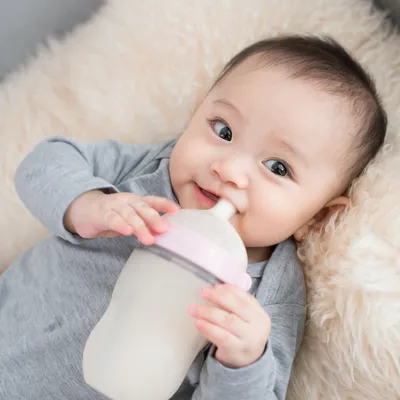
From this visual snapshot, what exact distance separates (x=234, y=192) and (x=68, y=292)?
34 cm

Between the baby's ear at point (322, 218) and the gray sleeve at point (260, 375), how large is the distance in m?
Result: 0.17

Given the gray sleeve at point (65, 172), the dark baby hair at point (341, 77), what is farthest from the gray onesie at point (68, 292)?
the dark baby hair at point (341, 77)

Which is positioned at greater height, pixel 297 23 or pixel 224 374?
pixel 297 23

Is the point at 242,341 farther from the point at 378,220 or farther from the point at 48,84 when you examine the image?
the point at 48,84

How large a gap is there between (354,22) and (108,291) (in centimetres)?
75

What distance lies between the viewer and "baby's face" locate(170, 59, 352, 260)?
97 centimetres

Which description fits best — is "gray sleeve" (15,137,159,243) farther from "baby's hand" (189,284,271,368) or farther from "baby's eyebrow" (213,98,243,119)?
"baby's hand" (189,284,271,368)

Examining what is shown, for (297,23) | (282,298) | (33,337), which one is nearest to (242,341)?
(282,298)

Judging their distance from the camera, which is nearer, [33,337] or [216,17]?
[33,337]

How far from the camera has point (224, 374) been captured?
86 cm

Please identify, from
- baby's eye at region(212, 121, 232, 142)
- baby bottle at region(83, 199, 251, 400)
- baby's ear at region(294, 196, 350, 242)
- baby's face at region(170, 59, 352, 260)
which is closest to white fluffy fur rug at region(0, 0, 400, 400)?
baby's ear at region(294, 196, 350, 242)

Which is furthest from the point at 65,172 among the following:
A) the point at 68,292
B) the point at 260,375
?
the point at 260,375

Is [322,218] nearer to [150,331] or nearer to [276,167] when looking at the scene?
[276,167]

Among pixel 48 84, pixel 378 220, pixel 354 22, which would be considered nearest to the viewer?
pixel 378 220
